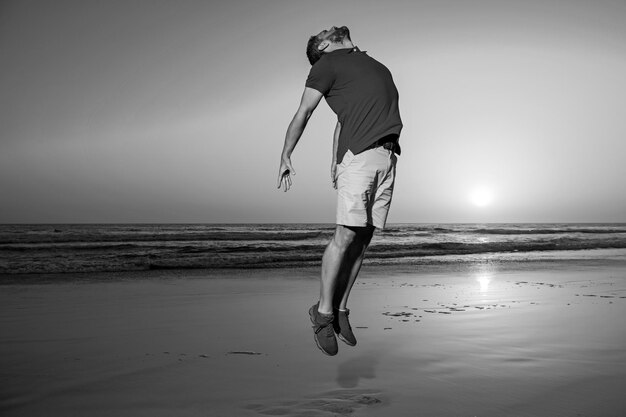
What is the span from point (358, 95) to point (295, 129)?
41cm

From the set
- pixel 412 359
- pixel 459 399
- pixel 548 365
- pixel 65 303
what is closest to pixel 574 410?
pixel 459 399

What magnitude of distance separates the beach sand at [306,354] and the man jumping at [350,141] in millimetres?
502

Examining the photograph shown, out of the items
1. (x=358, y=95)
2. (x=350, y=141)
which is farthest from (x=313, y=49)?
(x=350, y=141)

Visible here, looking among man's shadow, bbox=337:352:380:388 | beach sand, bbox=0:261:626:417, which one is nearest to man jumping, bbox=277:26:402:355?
man's shadow, bbox=337:352:380:388

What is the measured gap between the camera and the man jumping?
3.23 m

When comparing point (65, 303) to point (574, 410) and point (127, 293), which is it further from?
point (574, 410)

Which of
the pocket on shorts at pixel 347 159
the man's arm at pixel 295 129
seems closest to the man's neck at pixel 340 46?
the man's arm at pixel 295 129

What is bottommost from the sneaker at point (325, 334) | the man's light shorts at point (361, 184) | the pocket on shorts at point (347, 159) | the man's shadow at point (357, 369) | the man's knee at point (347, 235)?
the man's shadow at point (357, 369)

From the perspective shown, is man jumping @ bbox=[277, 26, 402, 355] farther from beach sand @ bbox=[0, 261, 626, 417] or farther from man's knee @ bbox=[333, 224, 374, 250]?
beach sand @ bbox=[0, 261, 626, 417]

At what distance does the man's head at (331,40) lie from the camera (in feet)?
11.1

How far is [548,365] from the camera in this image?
3551 millimetres

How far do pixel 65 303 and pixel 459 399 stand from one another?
5.05 meters

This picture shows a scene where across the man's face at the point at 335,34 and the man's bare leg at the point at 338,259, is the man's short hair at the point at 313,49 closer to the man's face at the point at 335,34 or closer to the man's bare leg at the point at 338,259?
the man's face at the point at 335,34

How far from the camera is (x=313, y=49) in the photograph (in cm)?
344
